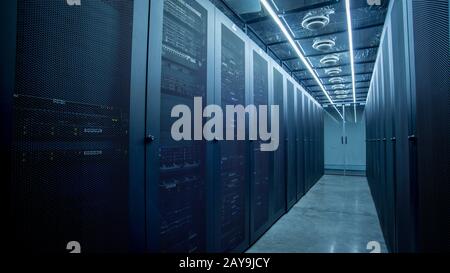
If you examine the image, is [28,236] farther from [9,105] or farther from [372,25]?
[372,25]

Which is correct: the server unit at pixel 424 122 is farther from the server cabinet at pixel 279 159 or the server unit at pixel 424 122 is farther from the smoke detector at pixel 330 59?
the smoke detector at pixel 330 59

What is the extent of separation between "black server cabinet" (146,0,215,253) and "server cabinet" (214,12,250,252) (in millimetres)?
131

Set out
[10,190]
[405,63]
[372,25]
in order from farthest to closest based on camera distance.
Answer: [372,25], [405,63], [10,190]

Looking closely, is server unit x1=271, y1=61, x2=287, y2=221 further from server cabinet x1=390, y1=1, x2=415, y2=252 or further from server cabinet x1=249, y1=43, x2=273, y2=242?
server cabinet x1=390, y1=1, x2=415, y2=252

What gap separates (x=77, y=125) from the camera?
2.86ft

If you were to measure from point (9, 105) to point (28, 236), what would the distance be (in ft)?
1.25

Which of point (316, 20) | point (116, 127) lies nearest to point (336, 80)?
point (316, 20)

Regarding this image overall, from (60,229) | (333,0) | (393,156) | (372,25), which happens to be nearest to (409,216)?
(393,156)

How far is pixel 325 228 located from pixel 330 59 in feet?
8.82

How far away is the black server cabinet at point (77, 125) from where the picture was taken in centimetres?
72

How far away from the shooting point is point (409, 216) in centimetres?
137

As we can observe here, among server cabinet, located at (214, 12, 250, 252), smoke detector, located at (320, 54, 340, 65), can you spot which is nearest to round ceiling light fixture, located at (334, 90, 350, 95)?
smoke detector, located at (320, 54, 340, 65)

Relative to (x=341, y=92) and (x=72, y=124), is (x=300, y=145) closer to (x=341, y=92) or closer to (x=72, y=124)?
(x=341, y=92)

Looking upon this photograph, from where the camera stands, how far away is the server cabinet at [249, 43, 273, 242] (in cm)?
234
